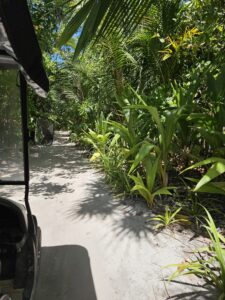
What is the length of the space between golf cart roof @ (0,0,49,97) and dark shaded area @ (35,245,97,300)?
171cm

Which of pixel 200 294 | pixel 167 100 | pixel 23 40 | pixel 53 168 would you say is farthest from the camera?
pixel 53 168

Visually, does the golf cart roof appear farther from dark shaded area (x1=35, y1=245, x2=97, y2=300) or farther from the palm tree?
dark shaded area (x1=35, y1=245, x2=97, y2=300)

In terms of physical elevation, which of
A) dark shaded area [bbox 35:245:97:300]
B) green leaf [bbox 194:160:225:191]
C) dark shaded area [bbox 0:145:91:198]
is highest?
green leaf [bbox 194:160:225:191]

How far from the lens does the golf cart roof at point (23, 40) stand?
1.26 meters

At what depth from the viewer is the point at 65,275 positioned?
2.97 meters

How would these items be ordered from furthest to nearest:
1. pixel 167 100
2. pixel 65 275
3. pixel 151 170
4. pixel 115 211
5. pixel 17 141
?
pixel 167 100
pixel 115 211
pixel 151 170
pixel 65 275
pixel 17 141

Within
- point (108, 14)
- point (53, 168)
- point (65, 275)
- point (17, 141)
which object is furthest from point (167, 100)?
point (53, 168)

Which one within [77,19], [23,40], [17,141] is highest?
[77,19]

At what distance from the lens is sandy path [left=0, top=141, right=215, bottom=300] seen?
8.85 feet

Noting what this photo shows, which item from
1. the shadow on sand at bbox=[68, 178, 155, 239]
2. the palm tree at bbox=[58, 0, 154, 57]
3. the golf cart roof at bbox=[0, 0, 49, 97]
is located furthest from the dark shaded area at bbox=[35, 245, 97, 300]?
the palm tree at bbox=[58, 0, 154, 57]

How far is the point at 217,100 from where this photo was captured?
14.1 ft

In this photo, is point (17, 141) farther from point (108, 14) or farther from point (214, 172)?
point (214, 172)

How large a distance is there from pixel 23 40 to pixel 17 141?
4.87 ft

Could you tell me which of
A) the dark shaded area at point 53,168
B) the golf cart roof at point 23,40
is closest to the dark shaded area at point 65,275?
the dark shaded area at point 53,168
